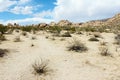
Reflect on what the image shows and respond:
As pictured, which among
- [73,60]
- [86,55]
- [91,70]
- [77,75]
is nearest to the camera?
[77,75]

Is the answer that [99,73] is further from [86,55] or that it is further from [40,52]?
[40,52]

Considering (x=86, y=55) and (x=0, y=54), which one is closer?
(x=0, y=54)

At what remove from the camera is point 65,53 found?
16125mm

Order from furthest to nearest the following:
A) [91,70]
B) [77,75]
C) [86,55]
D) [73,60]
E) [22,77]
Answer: [86,55]
[73,60]
[91,70]
[77,75]
[22,77]

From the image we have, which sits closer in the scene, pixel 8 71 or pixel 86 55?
pixel 8 71

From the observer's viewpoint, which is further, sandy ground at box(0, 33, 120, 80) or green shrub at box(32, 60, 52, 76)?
green shrub at box(32, 60, 52, 76)

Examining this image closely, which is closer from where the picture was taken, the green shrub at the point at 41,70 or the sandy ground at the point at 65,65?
the sandy ground at the point at 65,65

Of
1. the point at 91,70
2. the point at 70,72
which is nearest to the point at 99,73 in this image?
the point at 91,70

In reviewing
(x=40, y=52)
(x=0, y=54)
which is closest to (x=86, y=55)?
(x=40, y=52)

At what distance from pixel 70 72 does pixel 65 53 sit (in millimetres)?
4606

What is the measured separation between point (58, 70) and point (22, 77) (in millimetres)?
2085

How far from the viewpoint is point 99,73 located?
11.6 m

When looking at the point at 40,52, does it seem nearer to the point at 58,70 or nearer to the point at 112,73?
the point at 58,70

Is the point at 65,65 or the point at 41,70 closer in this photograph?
the point at 41,70
